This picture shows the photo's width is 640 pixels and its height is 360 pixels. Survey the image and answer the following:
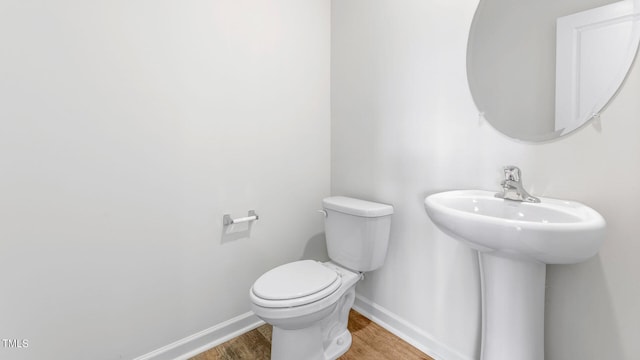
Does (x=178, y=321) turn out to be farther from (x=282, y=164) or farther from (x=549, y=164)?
(x=549, y=164)

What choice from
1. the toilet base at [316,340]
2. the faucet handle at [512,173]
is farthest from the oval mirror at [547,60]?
the toilet base at [316,340]

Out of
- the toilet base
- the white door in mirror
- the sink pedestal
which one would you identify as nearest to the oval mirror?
the white door in mirror

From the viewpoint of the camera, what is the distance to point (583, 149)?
0.99m

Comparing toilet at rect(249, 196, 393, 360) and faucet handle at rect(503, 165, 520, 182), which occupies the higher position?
faucet handle at rect(503, 165, 520, 182)

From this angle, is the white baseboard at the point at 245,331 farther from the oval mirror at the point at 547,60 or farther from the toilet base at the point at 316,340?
the oval mirror at the point at 547,60

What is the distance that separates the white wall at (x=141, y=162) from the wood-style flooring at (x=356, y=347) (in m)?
0.16

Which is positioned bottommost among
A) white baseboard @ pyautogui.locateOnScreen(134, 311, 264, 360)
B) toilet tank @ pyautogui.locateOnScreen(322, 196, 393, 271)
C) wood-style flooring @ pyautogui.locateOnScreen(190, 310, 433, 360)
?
wood-style flooring @ pyautogui.locateOnScreen(190, 310, 433, 360)

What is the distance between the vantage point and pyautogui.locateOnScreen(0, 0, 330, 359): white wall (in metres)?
1.10

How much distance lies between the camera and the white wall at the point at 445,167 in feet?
3.07

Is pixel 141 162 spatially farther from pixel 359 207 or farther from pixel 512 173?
pixel 512 173

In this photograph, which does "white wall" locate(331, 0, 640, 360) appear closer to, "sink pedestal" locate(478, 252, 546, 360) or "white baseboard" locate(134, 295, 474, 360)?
"white baseboard" locate(134, 295, 474, 360)

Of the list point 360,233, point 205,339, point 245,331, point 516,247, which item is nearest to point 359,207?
point 360,233

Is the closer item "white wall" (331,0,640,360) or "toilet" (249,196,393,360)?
"white wall" (331,0,640,360)

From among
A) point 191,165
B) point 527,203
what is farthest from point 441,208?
point 191,165
